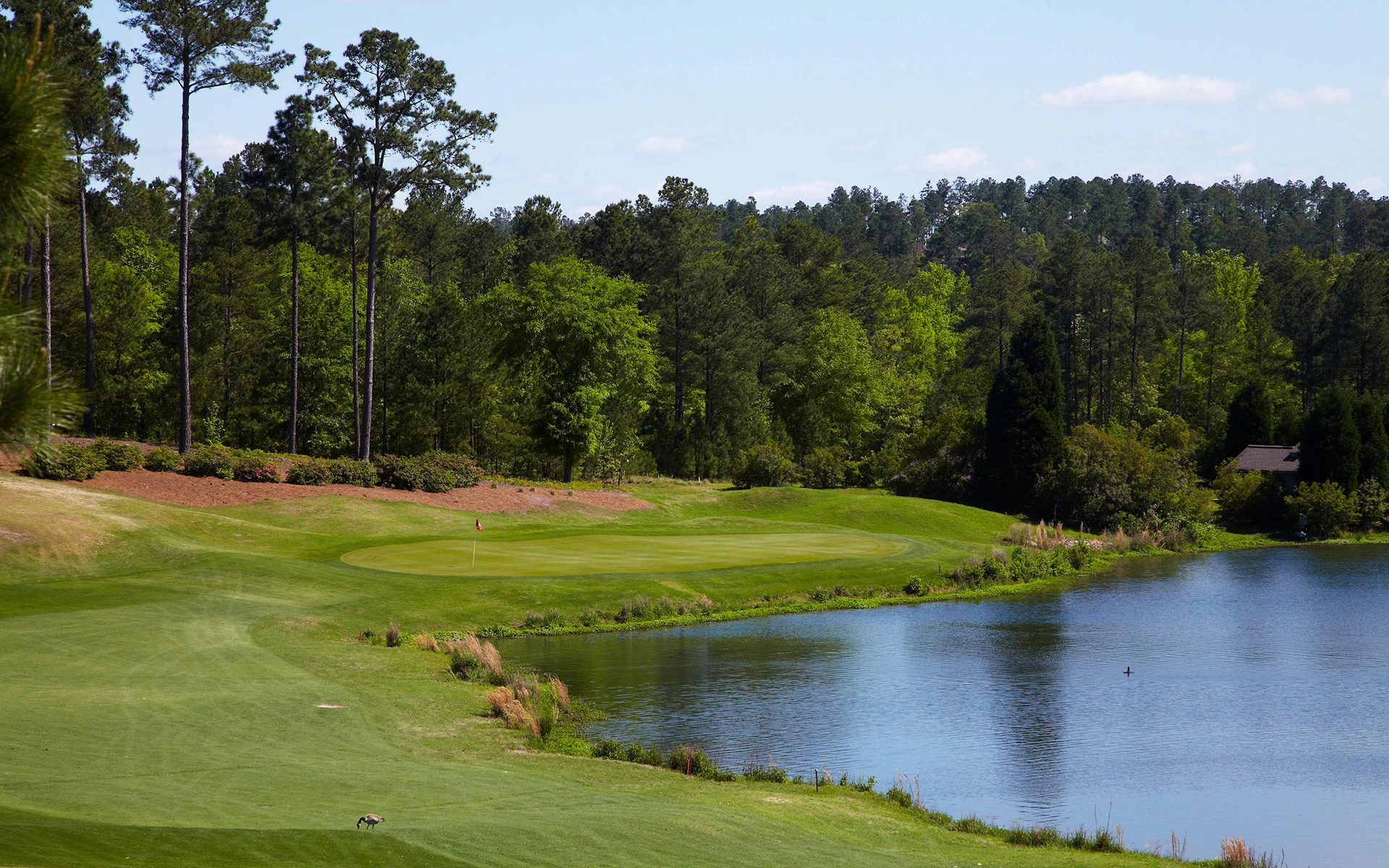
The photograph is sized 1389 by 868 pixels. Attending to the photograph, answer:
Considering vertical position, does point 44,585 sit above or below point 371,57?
below

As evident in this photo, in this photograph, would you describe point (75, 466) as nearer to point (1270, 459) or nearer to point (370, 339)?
point (370, 339)

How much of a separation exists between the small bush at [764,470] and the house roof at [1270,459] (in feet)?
90.6

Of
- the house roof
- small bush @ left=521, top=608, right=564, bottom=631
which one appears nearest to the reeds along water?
small bush @ left=521, top=608, right=564, bottom=631

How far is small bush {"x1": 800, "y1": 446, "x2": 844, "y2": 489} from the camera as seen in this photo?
239ft

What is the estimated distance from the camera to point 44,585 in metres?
31.2

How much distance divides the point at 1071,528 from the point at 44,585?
49.1 m

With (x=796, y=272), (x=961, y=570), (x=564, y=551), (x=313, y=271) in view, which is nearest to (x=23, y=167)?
(x=564, y=551)

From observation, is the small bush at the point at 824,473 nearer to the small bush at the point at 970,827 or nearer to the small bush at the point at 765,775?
the small bush at the point at 765,775

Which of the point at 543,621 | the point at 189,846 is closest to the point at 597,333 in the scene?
the point at 543,621

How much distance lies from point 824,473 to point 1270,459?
90.7 feet

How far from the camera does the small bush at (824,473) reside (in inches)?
2867

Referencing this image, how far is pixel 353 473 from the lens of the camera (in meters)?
49.1

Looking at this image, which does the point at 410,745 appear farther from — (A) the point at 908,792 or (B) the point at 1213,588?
(B) the point at 1213,588

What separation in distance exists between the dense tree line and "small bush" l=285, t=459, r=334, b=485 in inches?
231
